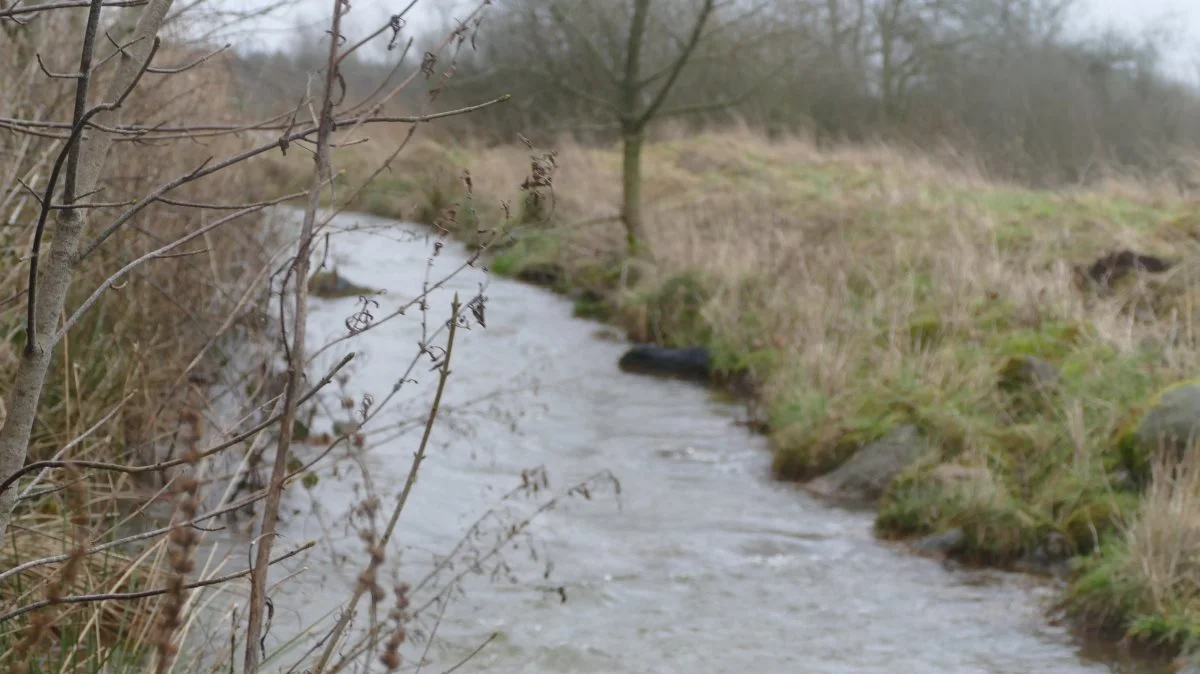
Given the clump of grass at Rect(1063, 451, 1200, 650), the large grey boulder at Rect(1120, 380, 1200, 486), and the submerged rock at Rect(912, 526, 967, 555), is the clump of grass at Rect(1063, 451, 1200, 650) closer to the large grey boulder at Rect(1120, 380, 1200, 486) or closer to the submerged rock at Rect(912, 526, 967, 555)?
the large grey boulder at Rect(1120, 380, 1200, 486)

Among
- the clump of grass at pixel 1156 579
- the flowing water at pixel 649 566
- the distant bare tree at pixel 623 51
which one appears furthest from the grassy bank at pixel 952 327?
the distant bare tree at pixel 623 51

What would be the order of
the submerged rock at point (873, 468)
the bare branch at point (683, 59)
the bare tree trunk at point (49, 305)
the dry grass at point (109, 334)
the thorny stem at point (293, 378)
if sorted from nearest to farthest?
the thorny stem at point (293, 378), the bare tree trunk at point (49, 305), the dry grass at point (109, 334), the submerged rock at point (873, 468), the bare branch at point (683, 59)

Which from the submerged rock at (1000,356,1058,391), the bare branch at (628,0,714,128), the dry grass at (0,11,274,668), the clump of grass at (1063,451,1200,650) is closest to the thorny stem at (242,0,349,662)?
the dry grass at (0,11,274,668)

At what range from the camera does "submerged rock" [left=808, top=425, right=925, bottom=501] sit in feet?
24.6

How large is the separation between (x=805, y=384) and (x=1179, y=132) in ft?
48.2

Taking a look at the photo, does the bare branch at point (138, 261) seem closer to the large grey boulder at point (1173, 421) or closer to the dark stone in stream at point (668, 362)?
the large grey boulder at point (1173, 421)

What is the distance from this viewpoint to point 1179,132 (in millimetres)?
20797

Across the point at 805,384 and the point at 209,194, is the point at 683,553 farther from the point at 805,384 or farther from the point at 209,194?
the point at 209,194

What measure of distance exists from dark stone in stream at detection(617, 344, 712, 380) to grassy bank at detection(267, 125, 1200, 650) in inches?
7.4

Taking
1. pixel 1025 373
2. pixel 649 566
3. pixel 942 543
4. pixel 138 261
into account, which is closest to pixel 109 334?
pixel 649 566

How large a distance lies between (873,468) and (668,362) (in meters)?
A: 3.58

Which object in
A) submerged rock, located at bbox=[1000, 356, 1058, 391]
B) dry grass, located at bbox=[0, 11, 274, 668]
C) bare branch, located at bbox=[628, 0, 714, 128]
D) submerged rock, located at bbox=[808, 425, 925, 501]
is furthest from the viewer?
bare branch, located at bbox=[628, 0, 714, 128]

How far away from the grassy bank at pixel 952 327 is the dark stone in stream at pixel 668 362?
0.62ft

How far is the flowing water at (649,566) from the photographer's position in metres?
5.12
